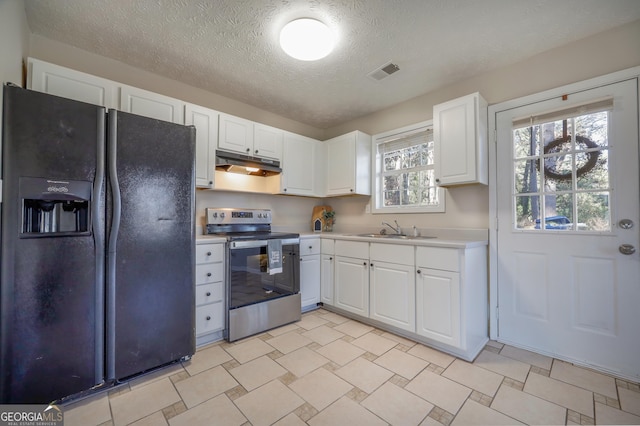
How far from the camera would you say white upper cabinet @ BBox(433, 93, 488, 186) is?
2.35 meters

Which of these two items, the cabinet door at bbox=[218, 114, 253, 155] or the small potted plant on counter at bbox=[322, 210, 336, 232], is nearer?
the cabinet door at bbox=[218, 114, 253, 155]

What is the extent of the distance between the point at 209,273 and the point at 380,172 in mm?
2303

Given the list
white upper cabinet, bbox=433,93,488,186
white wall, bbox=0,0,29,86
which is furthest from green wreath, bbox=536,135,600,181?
white wall, bbox=0,0,29,86

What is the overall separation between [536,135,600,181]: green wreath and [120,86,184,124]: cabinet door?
3.12m

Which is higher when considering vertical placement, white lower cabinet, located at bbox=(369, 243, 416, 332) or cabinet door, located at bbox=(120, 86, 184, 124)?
cabinet door, located at bbox=(120, 86, 184, 124)

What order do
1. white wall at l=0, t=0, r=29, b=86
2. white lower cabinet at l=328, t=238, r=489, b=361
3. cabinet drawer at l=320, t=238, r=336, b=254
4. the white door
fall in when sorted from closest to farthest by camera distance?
1. white wall at l=0, t=0, r=29, b=86
2. the white door
3. white lower cabinet at l=328, t=238, r=489, b=361
4. cabinet drawer at l=320, t=238, r=336, b=254

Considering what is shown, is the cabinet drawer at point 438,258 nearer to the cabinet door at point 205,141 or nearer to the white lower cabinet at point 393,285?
the white lower cabinet at point 393,285

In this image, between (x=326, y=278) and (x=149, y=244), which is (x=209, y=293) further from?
(x=326, y=278)

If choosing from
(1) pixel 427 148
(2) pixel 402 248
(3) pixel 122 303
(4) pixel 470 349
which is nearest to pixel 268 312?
(3) pixel 122 303

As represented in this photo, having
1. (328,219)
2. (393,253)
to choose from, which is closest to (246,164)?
(328,219)

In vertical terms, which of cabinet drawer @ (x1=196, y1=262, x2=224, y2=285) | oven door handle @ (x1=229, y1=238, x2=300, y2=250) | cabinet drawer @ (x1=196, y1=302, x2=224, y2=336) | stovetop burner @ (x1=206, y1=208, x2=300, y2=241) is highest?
stovetop burner @ (x1=206, y1=208, x2=300, y2=241)

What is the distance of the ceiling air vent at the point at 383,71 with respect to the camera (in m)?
2.43

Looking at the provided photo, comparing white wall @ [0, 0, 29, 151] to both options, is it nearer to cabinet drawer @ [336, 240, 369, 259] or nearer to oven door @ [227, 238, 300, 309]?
oven door @ [227, 238, 300, 309]

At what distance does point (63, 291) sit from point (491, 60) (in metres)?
3.51
